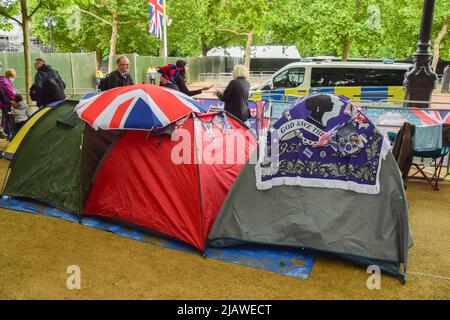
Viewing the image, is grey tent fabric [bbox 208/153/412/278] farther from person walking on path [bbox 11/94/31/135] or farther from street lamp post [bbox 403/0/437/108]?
person walking on path [bbox 11/94/31/135]

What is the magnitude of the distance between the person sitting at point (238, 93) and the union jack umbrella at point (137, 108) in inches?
74.8

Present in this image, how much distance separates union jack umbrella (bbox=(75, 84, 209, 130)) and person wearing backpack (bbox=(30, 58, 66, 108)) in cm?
394

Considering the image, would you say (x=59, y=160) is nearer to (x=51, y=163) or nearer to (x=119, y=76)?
(x=51, y=163)

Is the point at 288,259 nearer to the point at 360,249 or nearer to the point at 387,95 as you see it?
the point at 360,249

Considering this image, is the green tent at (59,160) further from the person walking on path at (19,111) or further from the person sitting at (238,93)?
the person walking on path at (19,111)

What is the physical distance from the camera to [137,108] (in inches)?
195

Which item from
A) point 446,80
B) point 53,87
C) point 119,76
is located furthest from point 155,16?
point 446,80

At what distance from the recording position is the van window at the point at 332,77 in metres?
15.4

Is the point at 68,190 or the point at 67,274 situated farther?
the point at 68,190

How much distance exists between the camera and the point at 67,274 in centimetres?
415

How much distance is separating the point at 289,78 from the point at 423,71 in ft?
25.1
